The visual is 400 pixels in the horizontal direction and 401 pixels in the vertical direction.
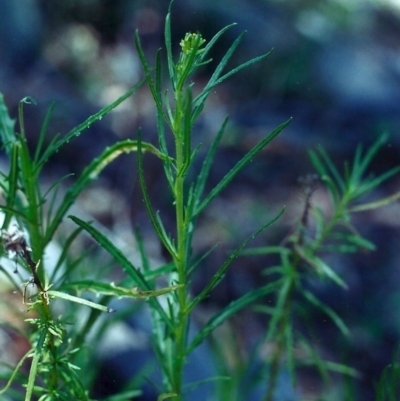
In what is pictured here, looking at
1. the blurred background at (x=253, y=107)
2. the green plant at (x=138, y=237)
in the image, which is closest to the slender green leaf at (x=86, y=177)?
the green plant at (x=138, y=237)

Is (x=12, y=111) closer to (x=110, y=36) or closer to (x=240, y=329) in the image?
(x=110, y=36)

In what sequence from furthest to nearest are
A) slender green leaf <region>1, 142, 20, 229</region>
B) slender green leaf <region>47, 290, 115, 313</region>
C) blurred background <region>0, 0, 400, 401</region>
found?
blurred background <region>0, 0, 400, 401</region>, slender green leaf <region>1, 142, 20, 229</region>, slender green leaf <region>47, 290, 115, 313</region>

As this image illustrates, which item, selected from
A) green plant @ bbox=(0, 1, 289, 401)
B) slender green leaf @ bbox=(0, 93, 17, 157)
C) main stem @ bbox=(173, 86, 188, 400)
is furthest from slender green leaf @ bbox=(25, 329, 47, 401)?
slender green leaf @ bbox=(0, 93, 17, 157)

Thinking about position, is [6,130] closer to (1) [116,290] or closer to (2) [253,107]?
(1) [116,290]

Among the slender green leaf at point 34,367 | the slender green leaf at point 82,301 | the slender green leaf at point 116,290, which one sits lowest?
the slender green leaf at point 34,367

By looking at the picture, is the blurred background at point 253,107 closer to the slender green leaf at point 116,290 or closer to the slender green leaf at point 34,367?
the slender green leaf at point 116,290

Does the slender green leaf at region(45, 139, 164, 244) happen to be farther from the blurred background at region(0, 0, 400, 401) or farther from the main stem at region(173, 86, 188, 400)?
the blurred background at region(0, 0, 400, 401)

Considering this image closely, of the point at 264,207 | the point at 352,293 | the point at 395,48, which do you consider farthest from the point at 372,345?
the point at 395,48

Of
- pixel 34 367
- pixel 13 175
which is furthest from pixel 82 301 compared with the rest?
pixel 13 175
